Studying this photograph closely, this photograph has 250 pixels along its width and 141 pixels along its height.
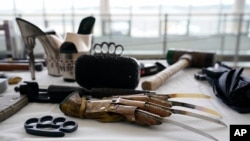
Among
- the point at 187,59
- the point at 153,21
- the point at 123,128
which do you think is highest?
the point at 153,21

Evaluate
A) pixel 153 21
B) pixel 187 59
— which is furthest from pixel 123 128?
pixel 153 21

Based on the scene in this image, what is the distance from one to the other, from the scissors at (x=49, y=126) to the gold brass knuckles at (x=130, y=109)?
1.4 inches

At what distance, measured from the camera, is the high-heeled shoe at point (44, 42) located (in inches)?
25.9

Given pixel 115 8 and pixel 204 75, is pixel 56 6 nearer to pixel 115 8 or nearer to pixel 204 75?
pixel 115 8

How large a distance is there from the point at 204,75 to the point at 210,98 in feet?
0.55

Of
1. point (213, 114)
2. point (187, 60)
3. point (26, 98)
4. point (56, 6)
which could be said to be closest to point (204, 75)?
point (187, 60)

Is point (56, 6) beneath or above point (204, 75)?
above

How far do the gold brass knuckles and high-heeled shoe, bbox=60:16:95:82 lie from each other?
191mm

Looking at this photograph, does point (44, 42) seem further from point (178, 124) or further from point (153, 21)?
point (153, 21)

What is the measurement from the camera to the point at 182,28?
8.77 feet

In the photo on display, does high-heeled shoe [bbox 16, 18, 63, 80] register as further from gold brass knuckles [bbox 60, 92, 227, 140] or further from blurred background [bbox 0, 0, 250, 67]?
blurred background [bbox 0, 0, 250, 67]

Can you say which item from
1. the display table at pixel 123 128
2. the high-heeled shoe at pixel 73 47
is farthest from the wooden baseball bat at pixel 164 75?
the high-heeled shoe at pixel 73 47

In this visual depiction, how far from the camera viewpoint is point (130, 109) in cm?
42

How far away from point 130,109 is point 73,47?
0.31 m
